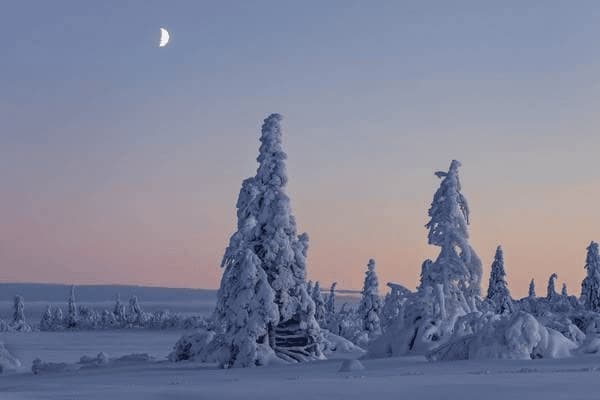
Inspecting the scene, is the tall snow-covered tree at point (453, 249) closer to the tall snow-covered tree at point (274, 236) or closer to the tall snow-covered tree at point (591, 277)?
the tall snow-covered tree at point (274, 236)

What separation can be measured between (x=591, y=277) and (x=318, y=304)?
32170 millimetres

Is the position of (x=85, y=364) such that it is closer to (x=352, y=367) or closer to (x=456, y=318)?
(x=456, y=318)

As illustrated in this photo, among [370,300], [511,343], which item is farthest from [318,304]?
[511,343]

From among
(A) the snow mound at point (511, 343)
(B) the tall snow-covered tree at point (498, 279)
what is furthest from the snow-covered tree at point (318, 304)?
(A) the snow mound at point (511, 343)

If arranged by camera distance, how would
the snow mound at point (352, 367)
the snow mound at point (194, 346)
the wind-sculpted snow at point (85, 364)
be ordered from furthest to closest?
1. the snow mound at point (194, 346)
2. the wind-sculpted snow at point (85, 364)
3. the snow mound at point (352, 367)

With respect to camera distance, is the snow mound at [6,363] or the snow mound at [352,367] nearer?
the snow mound at [352,367]

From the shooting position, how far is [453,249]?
133 ft

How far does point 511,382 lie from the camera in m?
17.4

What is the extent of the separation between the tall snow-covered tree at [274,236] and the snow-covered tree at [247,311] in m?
0.40

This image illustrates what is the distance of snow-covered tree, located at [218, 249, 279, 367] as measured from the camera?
130ft

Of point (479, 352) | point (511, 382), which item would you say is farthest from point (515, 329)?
point (511, 382)

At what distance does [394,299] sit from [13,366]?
20.9 meters

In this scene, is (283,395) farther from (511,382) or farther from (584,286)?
(584,286)

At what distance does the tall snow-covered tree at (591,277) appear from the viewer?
94656 millimetres
